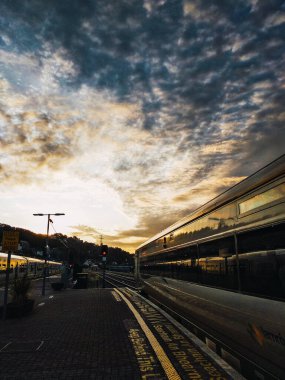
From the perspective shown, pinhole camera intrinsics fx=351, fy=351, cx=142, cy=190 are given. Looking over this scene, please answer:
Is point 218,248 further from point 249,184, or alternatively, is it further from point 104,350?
point 104,350

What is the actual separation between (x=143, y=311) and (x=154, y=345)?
18.2ft

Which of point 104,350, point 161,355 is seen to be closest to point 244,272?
point 161,355

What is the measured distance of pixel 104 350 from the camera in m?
6.84

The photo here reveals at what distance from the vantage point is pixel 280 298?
14.1 ft

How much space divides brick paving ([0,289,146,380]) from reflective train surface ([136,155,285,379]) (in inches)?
66.6

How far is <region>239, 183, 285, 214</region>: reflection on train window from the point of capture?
4497 mm

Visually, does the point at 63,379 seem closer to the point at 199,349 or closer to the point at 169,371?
the point at 169,371

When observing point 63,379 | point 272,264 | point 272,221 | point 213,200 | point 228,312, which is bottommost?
point 63,379

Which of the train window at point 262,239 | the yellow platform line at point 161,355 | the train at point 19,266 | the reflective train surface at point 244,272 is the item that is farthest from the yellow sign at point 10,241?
the train window at point 262,239

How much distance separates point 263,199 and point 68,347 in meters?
4.91

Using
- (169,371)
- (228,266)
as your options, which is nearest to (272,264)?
(228,266)

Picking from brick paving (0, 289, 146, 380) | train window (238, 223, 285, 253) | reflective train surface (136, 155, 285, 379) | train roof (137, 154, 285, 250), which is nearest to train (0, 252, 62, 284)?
brick paving (0, 289, 146, 380)

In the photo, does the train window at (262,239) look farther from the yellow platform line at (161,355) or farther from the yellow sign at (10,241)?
the yellow sign at (10,241)

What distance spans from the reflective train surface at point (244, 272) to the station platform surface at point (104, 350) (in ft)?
1.89
